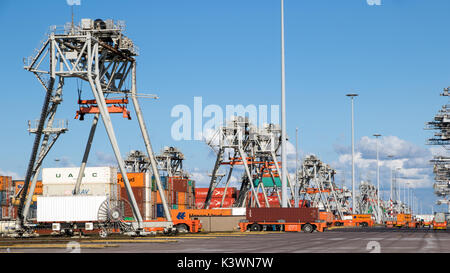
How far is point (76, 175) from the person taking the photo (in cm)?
6275

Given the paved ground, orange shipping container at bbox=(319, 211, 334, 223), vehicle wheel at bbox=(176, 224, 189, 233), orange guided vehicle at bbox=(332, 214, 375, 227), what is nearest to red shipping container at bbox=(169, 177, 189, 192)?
orange shipping container at bbox=(319, 211, 334, 223)

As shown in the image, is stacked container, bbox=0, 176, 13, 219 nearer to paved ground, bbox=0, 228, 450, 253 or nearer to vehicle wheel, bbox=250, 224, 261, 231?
vehicle wheel, bbox=250, 224, 261, 231

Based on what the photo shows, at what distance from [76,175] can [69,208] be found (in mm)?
14008

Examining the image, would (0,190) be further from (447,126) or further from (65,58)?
(447,126)

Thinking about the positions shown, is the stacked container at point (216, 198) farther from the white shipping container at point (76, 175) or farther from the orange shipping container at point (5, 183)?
the white shipping container at point (76, 175)

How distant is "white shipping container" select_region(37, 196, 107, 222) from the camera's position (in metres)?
48.6

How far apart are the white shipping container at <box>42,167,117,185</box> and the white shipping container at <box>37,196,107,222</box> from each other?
1117 centimetres

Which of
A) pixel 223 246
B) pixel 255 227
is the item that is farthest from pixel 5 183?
pixel 223 246

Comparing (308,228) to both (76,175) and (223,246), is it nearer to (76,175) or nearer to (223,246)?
(76,175)

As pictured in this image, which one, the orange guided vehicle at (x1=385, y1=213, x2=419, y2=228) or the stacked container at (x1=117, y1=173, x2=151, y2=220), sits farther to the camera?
the orange guided vehicle at (x1=385, y1=213, x2=419, y2=228)

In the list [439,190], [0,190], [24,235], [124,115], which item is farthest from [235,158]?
[439,190]

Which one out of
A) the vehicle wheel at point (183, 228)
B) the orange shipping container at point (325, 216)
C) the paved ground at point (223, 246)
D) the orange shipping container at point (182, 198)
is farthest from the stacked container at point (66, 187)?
the orange shipping container at point (182, 198)

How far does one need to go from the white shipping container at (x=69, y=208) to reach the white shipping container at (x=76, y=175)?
11.2 meters

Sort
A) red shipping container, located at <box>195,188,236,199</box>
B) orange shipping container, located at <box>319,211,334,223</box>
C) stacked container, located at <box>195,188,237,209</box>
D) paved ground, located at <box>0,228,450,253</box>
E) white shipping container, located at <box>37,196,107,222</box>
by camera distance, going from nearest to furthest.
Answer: paved ground, located at <box>0,228,450,253</box>
white shipping container, located at <box>37,196,107,222</box>
orange shipping container, located at <box>319,211,334,223</box>
red shipping container, located at <box>195,188,236,199</box>
stacked container, located at <box>195,188,237,209</box>
